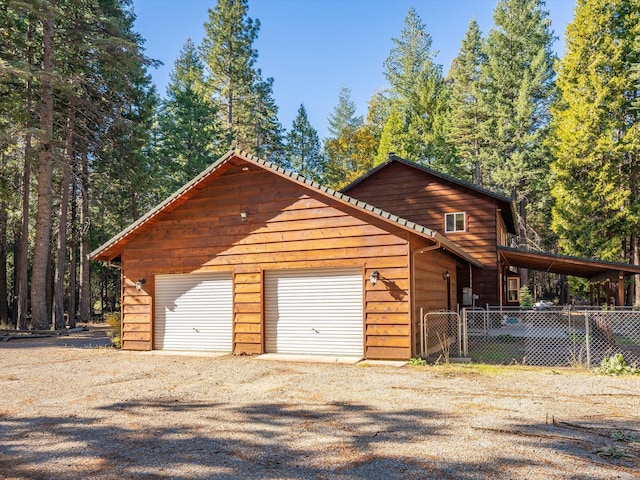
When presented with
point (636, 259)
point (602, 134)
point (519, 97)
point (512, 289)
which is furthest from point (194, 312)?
point (519, 97)

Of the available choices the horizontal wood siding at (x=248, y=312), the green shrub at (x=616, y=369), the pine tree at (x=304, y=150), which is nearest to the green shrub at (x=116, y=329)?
the horizontal wood siding at (x=248, y=312)

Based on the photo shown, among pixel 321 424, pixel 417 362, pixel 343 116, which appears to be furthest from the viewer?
pixel 343 116

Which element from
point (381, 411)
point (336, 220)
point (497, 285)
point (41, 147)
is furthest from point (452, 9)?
point (381, 411)

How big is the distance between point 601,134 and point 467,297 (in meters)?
14.1

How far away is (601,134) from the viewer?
25469mm

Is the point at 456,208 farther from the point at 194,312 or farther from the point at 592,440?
the point at 592,440

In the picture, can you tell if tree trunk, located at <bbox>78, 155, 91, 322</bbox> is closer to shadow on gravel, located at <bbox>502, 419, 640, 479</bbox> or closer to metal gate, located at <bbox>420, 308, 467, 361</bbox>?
metal gate, located at <bbox>420, 308, 467, 361</bbox>

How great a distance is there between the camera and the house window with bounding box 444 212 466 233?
19.4m

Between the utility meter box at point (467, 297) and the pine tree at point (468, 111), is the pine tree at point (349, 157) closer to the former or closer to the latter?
the pine tree at point (468, 111)

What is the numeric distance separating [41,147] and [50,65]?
11.2 feet

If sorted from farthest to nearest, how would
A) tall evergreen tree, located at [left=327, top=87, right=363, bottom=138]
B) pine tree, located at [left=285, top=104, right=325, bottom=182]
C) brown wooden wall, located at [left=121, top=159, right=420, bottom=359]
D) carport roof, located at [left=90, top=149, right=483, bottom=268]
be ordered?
tall evergreen tree, located at [left=327, top=87, right=363, bottom=138] < pine tree, located at [left=285, top=104, right=325, bottom=182] < brown wooden wall, located at [left=121, top=159, right=420, bottom=359] < carport roof, located at [left=90, top=149, right=483, bottom=268]

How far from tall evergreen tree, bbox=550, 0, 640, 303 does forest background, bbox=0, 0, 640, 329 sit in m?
0.08

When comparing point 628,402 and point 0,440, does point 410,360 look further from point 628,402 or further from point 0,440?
point 0,440

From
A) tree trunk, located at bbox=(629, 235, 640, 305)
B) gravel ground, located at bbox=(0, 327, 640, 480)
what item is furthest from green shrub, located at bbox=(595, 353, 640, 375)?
tree trunk, located at bbox=(629, 235, 640, 305)
